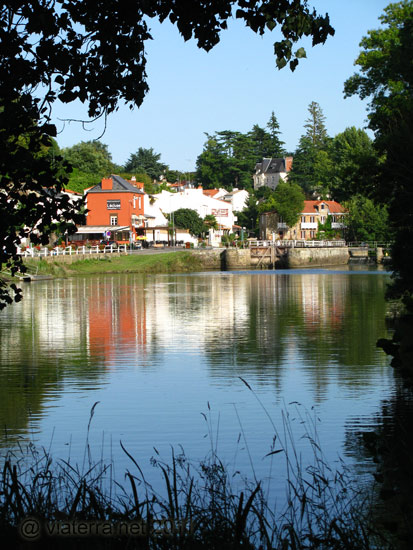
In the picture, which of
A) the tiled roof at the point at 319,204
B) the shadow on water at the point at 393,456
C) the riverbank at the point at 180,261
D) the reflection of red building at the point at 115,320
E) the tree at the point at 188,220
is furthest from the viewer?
the tiled roof at the point at 319,204

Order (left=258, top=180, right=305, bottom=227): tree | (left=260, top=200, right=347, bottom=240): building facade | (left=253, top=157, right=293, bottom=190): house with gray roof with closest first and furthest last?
(left=258, top=180, right=305, bottom=227): tree → (left=260, top=200, right=347, bottom=240): building facade → (left=253, top=157, right=293, bottom=190): house with gray roof

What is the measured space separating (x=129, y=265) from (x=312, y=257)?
94.6ft

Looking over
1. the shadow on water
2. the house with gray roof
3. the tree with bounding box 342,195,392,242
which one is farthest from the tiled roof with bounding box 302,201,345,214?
the shadow on water

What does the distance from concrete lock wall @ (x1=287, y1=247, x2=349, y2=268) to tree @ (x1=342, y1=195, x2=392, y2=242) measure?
→ 820cm

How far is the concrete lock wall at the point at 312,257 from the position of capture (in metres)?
101

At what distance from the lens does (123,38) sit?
8.89 meters

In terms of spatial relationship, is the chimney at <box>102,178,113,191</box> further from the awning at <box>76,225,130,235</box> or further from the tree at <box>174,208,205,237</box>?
the tree at <box>174,208,205,237</box>

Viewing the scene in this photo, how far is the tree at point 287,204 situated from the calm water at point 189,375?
8440 centimetres

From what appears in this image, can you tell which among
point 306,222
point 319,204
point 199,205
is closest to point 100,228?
point 199,205

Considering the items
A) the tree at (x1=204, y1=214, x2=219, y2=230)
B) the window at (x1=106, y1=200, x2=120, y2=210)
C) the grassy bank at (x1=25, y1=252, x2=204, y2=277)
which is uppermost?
the window at (x1=106, y1=200, x2=120, y2=210)

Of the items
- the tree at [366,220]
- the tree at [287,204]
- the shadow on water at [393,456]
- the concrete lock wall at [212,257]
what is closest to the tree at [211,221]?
the tree at [287,204]

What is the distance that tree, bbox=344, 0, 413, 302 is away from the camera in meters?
18.3

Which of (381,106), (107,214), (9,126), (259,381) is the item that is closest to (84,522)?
(9,126)

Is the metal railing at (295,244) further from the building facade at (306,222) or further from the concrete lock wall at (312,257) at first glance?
the building facade at (306,222)
